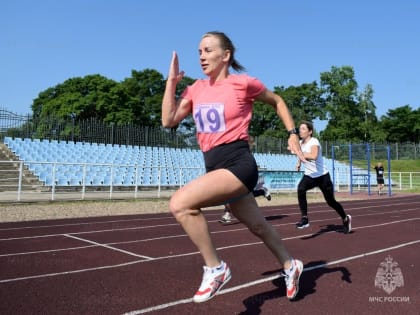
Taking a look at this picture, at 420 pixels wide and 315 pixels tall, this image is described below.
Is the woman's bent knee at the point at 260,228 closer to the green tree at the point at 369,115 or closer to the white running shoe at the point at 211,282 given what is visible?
the white running shoe at the point at 211,282

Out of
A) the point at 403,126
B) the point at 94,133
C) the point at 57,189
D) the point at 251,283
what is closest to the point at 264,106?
the point at 403,126

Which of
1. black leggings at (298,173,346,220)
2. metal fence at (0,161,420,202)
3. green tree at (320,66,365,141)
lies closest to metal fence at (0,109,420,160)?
metal fence at (0,161,420,202)

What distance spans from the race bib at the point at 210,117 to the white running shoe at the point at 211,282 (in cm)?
98

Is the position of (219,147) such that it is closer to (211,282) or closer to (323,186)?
(211,282)

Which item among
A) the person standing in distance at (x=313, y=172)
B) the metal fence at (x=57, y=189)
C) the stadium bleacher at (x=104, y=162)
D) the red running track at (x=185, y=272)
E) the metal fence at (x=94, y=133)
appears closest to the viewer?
the red running track at (x=185, y=272)

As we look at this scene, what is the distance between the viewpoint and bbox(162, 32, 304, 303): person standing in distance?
2.71 meters

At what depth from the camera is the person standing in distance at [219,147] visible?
8.87 ft

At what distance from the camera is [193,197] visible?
2.67 meters

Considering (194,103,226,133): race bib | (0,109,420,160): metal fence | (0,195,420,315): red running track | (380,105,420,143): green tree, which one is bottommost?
(0,195,420,315): red running track

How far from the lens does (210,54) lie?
297 cm

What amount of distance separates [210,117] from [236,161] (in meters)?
0.38

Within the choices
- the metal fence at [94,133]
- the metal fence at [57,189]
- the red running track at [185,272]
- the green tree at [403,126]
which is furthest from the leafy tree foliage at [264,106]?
the red running track at [185,272]

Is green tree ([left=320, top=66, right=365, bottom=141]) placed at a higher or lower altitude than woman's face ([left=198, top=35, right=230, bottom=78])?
higher

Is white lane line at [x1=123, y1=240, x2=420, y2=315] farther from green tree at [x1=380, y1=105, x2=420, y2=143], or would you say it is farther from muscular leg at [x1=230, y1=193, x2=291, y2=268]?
green tree at [x1=380, y1=105, x2=420, y2=143]
